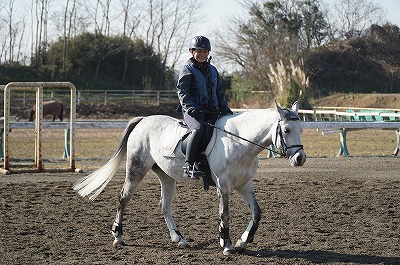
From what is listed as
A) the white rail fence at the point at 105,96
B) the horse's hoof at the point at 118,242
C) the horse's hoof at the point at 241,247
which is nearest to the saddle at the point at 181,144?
the horse's hoof at the point at 241,247

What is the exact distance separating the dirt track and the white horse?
1.29 feet

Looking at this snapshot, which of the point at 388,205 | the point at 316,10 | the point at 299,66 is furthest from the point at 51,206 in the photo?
the point at 316,10

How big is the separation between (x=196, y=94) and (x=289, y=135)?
136 cm

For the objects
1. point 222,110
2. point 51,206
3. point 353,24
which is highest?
point 353,24

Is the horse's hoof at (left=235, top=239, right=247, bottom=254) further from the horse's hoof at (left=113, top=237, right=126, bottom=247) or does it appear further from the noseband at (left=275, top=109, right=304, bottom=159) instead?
the horse's hoof at (left=113, top=237, right=126, bottom=247)

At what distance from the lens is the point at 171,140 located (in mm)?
8641

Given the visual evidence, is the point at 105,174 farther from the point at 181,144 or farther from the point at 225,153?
the point at 225,153

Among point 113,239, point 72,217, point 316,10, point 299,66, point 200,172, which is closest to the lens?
point 200,172

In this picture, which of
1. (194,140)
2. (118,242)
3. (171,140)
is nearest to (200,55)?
(194,140)

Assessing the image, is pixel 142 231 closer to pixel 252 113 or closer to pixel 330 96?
pixel 252 113

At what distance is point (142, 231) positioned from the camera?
931 centimetres

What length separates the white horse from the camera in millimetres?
7562

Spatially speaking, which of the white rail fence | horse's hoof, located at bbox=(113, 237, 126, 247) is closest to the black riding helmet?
horse's hoof, located at bbox=(113, 237, 126, 247)

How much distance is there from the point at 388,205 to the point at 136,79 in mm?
48061
